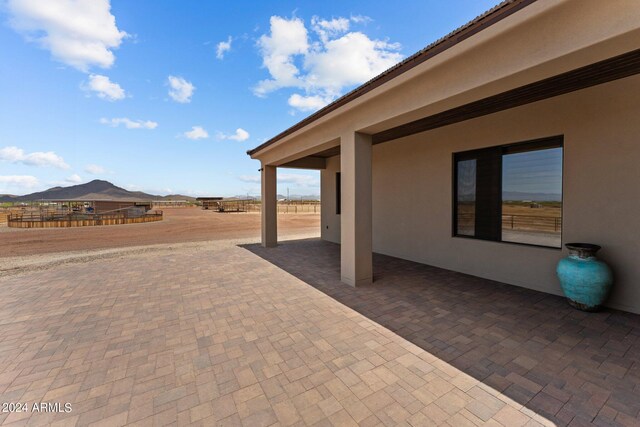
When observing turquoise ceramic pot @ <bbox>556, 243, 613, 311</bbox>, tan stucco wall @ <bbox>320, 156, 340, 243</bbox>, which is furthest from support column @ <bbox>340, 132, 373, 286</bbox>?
tan stucco wall @ <bbox>320, 156, 340, 243</bbox>

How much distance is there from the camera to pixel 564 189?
4.37 m

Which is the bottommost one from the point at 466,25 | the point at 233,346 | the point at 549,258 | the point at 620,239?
the point at 233,346

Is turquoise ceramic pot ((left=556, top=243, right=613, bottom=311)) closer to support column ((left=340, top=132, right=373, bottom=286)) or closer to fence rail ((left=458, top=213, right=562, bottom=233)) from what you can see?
fence rail ((left=458, top=213, right=562, bottom=233))

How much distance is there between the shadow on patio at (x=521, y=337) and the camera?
2129 mm

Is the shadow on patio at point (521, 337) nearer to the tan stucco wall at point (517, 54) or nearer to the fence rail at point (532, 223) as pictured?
the fence rail at point (532, 223)

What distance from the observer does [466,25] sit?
2750mm

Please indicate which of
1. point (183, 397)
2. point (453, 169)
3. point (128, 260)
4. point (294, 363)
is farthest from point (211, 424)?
point (128, 260)

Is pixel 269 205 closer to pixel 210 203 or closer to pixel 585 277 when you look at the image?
pixel 585 277

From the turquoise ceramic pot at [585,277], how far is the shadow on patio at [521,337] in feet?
0.68

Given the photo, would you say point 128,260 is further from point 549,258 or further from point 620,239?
point 620,239

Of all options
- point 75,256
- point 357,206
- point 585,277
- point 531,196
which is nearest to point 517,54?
point 357,206

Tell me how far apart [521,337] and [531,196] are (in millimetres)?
3143

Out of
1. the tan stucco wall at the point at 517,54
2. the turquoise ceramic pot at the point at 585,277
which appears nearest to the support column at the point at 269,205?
the tan stucco wall at the point at 517,54

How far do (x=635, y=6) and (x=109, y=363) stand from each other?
576 centimetres
